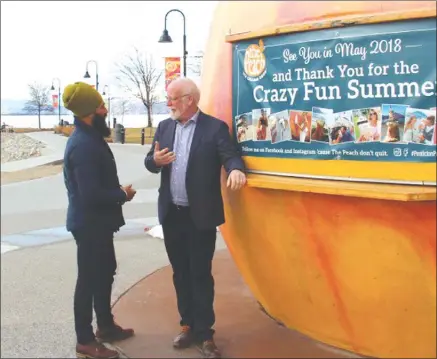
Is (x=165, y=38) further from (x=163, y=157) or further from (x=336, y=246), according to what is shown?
(x=336, y=246)

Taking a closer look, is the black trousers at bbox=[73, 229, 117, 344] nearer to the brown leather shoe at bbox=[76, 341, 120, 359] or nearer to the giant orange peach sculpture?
the brown leather shoe at bbox=[76, 341, 120, 359]

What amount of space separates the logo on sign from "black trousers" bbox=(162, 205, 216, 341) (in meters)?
0.93

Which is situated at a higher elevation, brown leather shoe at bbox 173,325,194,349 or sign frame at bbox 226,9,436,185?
sign frame at bbox 226,9,436,185

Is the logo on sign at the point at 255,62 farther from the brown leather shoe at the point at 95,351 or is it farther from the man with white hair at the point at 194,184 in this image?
the brown leather shoe at the point at 95,351

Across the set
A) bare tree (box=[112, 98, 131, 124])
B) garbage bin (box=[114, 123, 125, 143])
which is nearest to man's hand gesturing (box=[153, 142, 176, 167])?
garbage bin (box=[114, 123, 125, 143])

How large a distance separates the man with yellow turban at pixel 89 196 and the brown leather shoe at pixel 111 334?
6.2 inches

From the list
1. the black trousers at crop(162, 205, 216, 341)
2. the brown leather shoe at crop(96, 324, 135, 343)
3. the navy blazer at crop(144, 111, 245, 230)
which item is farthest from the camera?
the brown leather shoe at crop(96, 324, 135, 343)

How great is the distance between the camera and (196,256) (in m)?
3.60

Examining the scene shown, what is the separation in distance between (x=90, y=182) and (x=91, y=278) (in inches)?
26.0

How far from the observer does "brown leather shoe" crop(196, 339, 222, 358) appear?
3535 mm

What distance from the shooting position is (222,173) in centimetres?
391

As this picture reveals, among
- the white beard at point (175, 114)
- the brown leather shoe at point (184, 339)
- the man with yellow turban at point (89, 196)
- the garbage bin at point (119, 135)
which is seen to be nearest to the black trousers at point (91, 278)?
the man with yellow turban at point (89, 196)

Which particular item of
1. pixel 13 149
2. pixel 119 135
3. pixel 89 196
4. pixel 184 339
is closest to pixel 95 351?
pixel 184 339

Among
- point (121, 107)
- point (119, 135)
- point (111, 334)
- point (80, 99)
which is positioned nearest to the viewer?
point (80, 99)
